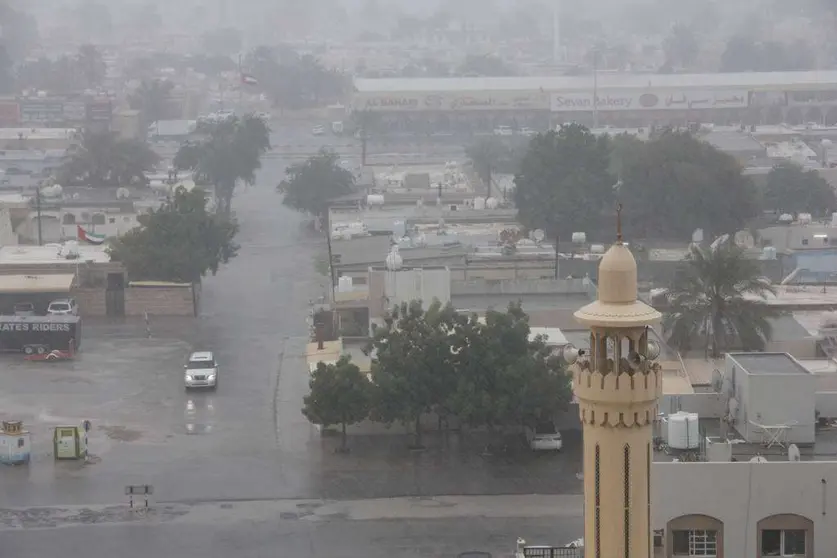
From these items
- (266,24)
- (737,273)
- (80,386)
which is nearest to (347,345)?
(80,386)

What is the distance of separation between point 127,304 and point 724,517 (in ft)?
68.0

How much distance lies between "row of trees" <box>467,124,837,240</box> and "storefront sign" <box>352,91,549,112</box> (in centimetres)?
3012

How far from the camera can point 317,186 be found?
50844 millimetres

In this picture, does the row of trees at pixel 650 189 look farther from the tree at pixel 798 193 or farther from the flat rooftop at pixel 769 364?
the flat rooftop at pixel 769 364

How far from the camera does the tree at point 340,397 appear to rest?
2602 cm

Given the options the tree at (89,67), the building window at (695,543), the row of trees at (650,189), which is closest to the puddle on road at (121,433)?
the building window at (695,543)

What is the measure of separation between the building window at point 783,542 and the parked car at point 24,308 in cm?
2020

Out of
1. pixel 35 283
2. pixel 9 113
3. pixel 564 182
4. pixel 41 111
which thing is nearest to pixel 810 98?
pixel 41 111

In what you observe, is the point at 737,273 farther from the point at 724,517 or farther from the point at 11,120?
the point at 11,120

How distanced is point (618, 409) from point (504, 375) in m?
15.7

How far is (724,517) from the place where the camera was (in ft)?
56.3

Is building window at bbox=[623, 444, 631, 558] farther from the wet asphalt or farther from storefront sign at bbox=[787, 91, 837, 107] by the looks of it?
storefront sign at bbox=[787, 91, 837, 107]

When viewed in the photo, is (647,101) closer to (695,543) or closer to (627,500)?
(695,543)

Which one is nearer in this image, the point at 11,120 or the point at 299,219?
the point at 299,219
